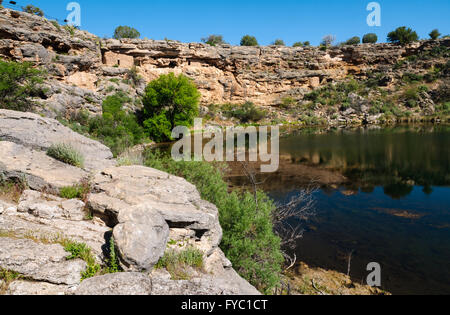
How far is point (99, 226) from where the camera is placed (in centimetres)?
452

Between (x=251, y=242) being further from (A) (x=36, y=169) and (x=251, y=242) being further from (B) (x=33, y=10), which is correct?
(B) (x=33, y=10)

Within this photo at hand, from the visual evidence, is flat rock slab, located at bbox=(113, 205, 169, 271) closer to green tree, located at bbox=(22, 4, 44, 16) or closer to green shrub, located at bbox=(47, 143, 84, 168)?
green shrub, located at bbox=(47, 143, 84, 168)

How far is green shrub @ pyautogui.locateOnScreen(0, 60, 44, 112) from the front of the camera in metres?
13.7

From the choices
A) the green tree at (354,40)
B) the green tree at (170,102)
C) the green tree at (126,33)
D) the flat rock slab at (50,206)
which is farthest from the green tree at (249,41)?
the flat rock slab at (50,206)

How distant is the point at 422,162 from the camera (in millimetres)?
16828

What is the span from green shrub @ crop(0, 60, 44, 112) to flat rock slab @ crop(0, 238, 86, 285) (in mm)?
12937

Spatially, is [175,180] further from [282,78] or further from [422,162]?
[282,78]

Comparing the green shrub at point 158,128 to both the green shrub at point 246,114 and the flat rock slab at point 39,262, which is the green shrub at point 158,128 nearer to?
the green shrub at point 246,114

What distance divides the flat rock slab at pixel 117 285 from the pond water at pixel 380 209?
5536mm

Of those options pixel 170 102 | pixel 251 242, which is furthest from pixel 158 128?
pixel 251 242

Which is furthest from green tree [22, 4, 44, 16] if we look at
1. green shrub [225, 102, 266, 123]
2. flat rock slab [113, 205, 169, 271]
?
flat rock slab [113, 205, 169, 271]

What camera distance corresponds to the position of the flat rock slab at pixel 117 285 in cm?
291

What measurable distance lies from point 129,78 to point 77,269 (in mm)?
35546

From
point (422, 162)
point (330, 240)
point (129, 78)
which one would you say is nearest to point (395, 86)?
point (422, 162)
